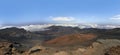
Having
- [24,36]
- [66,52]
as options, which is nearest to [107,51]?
[66,52]

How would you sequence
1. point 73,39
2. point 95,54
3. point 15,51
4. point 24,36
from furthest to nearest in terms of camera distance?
1. point 24,36
2. point 73,39
3. point 15,51
4. point 95,54

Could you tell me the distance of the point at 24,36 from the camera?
125 metres

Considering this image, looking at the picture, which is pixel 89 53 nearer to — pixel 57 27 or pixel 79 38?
pixel 79 38

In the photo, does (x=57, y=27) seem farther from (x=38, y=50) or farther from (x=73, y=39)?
(x=38, y=50)

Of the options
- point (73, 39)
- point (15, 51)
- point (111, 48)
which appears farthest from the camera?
point (73, 39)

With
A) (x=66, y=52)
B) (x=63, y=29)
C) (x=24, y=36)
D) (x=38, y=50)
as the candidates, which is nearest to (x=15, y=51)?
(x=38, y=50)

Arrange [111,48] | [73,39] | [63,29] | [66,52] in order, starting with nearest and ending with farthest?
[111,48]
[66,52]
[73,39]
[63,29]

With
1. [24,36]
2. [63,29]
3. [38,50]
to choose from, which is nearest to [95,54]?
[38,50]

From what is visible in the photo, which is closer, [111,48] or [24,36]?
[111,48]

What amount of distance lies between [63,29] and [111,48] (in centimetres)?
13181

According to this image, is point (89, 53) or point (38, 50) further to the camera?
point (38, 50)

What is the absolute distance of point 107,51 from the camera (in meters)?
38.7

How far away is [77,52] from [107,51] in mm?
6641

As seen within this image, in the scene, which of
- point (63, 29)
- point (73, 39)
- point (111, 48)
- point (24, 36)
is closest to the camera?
point (111, 48)
